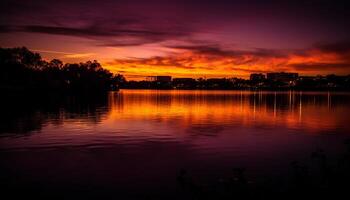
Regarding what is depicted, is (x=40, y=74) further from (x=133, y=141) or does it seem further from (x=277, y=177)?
(x=277, y=177)

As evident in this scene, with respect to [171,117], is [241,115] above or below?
below

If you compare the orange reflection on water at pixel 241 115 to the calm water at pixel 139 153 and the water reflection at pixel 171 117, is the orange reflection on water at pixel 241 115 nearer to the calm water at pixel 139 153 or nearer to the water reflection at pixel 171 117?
the water reflection at pixel 171 117

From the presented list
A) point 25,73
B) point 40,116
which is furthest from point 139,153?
point 25,73

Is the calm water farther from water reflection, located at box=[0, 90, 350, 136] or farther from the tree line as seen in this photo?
the tree line

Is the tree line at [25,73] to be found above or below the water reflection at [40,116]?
above

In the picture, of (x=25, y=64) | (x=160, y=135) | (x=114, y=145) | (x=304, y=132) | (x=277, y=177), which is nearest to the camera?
(x=277, y=177)

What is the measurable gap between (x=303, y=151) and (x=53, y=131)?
22.1 meters

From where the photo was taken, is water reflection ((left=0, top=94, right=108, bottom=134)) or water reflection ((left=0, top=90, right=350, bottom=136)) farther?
water reflection ((left=0, top=90, right=350, bottom=136))

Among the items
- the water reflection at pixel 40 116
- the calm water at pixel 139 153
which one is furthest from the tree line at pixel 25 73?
the calm water at pixel 139 153

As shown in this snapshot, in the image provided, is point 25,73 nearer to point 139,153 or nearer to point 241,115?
point 241,115

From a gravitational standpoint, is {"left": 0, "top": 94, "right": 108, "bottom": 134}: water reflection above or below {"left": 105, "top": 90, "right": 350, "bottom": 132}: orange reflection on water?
above

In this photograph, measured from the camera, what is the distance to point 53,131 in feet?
107

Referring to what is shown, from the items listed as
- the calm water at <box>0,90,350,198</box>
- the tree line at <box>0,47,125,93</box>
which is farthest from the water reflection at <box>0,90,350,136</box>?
the tree line at <box>0,47,125,93</box>

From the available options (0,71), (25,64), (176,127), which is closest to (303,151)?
(176,127)
